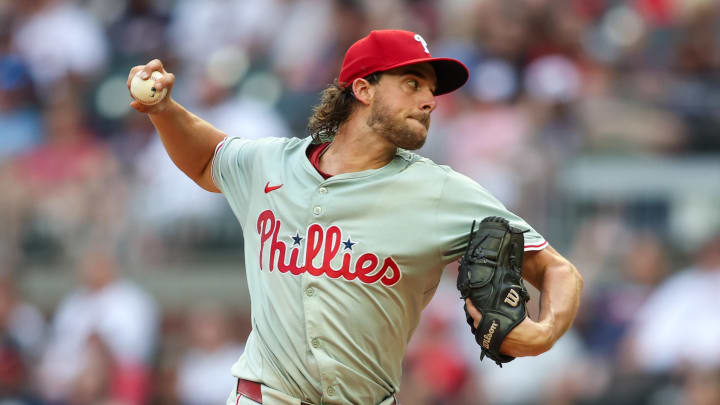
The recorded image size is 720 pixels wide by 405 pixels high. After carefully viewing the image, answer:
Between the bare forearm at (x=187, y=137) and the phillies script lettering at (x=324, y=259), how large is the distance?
463 millimetres

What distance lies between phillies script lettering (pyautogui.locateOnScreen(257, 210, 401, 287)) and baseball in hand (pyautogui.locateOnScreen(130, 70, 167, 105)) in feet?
2.03

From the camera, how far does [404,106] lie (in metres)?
4.30

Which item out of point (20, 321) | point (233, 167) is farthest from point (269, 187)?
point (20, 321)

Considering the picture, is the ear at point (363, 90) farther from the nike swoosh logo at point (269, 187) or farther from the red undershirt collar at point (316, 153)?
the nike swoosh logo at point (269, 187)

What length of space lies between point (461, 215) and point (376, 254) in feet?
1.11

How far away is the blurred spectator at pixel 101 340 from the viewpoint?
8.93 metres

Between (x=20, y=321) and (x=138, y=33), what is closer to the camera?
(x=20, y=321)

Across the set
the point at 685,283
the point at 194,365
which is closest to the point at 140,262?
the point at 194,365

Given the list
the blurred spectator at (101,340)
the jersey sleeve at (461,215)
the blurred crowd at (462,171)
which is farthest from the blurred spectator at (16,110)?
the jersey sleeve at (461,215)

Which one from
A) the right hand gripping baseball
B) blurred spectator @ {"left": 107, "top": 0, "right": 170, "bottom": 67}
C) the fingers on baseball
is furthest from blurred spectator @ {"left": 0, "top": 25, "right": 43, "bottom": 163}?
the fingers on baseball

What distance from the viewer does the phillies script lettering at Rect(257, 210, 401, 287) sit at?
13.8 ft

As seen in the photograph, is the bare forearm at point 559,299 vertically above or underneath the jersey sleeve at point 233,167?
underneath

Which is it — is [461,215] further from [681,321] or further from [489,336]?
[681,321]

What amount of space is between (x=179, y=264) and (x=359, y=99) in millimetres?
5582
